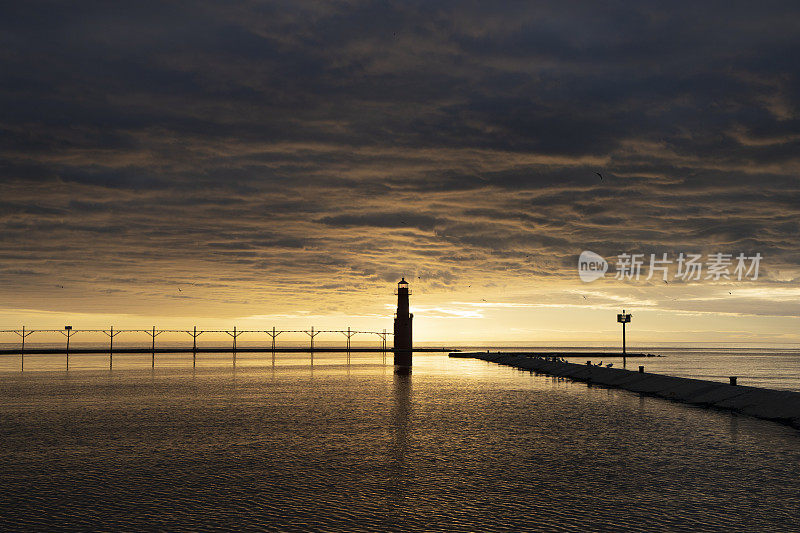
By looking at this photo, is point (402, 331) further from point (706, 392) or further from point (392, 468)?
point (392, 468)

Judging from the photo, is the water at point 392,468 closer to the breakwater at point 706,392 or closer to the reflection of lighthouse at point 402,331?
→ the breakwater at point 706,392

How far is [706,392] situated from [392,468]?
125 feet

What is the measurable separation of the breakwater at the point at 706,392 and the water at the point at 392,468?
1.83 metres

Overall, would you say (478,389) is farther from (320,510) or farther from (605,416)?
(320,510)

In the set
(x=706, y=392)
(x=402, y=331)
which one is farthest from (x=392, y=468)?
(x=402, y=331)

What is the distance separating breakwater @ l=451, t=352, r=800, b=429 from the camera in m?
42.2

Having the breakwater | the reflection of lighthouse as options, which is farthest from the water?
the reflection of lighthouse

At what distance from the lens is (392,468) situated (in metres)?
23.7

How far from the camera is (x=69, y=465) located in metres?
24.0

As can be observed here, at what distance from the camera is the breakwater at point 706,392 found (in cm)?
4219

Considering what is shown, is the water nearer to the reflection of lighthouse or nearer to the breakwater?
the breakwater

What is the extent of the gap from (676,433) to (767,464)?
898 centimetres

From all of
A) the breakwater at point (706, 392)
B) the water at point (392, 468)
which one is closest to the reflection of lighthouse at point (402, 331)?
the breakwater at point (706, 392)

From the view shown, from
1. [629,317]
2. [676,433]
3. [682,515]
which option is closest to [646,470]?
[682,515]
